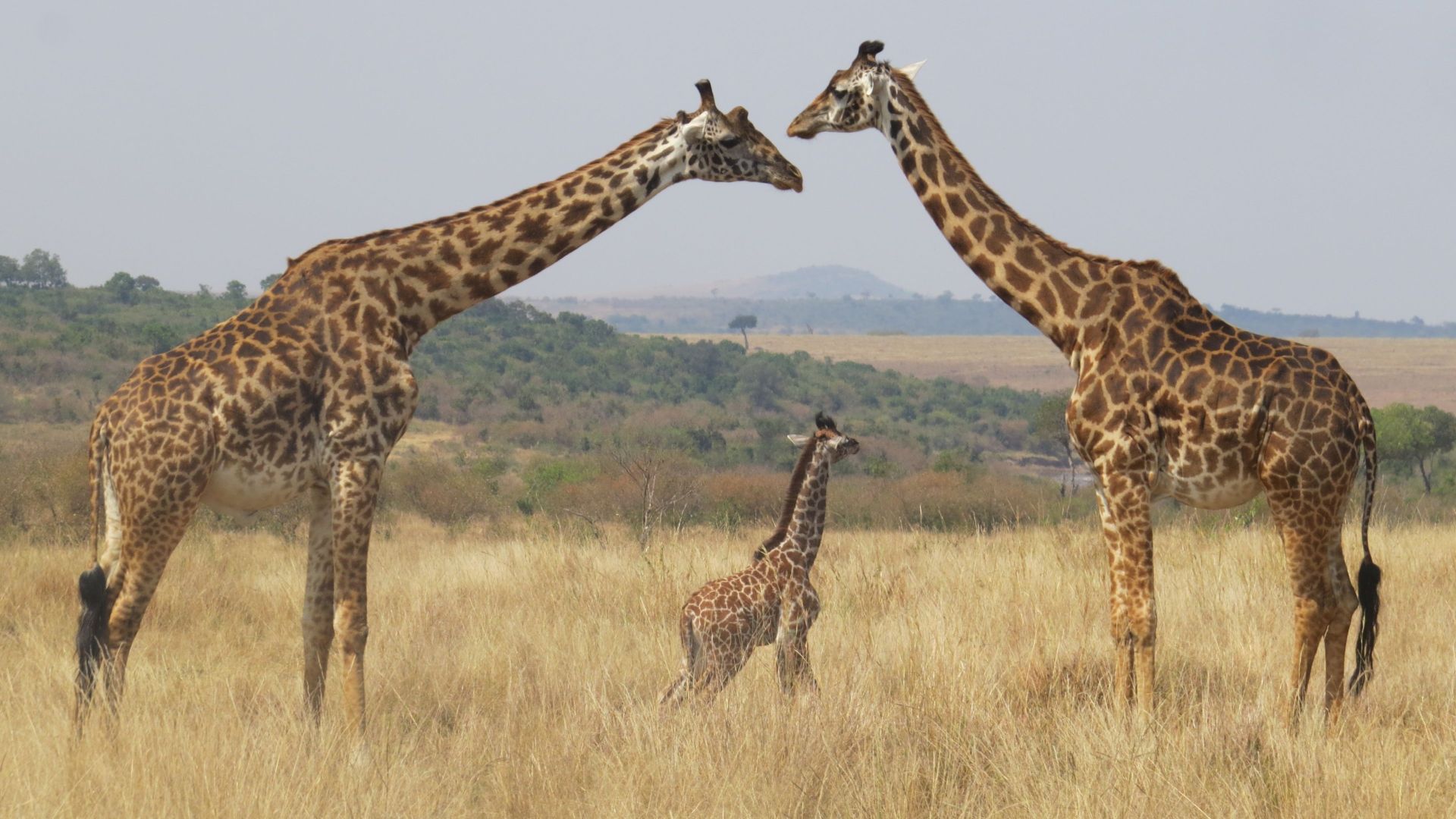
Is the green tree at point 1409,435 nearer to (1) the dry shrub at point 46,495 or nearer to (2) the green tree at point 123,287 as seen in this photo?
(1) the dry shrub at point 46,495

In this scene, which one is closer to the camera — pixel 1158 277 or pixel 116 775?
pixel 116 775

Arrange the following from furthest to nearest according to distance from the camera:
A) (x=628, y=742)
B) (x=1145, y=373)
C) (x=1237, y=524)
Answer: (x=1237, y=524) → (x=1145, y=373) → (x=628, y=742)

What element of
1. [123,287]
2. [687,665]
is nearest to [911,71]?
[687,665]

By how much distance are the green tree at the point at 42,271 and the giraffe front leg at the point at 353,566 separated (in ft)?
229

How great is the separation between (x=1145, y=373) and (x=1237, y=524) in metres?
8.11

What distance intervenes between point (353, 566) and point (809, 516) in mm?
2452

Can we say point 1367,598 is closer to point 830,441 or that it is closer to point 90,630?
point 830,441

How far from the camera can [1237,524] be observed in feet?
44.1

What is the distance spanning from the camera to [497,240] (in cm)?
659

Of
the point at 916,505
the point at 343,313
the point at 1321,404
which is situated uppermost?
the point at 343,313

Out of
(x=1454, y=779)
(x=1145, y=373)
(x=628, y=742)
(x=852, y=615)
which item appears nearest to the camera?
(x=1454, y=779)

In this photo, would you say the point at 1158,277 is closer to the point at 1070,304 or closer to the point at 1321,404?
the point at 1070,304

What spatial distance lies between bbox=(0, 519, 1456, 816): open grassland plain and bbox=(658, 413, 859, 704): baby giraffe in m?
0.26

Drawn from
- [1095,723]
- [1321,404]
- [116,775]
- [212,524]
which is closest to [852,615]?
[1095,723]
